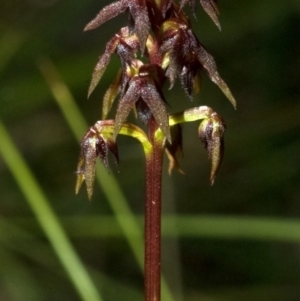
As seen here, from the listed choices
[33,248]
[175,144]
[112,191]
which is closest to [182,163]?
[33,248]

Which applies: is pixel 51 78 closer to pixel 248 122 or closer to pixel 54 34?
pixel 54 34

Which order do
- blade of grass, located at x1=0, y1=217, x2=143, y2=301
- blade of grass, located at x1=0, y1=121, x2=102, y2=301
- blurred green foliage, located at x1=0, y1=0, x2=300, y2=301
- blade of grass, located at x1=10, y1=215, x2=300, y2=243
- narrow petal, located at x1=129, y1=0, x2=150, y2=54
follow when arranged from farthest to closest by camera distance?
blurred green foliage, located at x1=0, y1=0, x2=300, y2=301 < blade of grass, located at x1=0, y1=217, x2=143, y2=301 < blade of grass, located at x1=10, y1=215, x2=300, y2=243 < blade of grass, located at x1=0, y1=121, x2=102, y2=301 < narrow petal, located at x1=129, y1=0, x2=150, y2=54

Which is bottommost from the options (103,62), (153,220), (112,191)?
(112,191)

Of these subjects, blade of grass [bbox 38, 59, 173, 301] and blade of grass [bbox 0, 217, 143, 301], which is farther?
blade of grass [bbox 0, 217, 143, 301]

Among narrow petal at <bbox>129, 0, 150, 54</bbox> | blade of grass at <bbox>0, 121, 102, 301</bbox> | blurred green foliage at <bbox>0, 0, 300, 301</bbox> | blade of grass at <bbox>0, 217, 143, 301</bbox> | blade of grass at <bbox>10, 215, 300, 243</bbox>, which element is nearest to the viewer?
narrow petal at <bbox>129, 0, 150, 54</bbox>

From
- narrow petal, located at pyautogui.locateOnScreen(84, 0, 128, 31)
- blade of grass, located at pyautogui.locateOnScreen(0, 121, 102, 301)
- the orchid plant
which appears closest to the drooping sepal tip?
the orchid plant

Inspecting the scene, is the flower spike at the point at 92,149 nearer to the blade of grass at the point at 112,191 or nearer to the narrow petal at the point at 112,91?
the narrow petal at the point at 112,91

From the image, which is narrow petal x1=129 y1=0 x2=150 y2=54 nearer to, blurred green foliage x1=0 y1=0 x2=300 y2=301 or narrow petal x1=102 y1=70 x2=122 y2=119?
narrow petal x1=102 y1=70 x2=122 y2=119

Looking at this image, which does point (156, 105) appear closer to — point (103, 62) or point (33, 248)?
point (103, 62)
